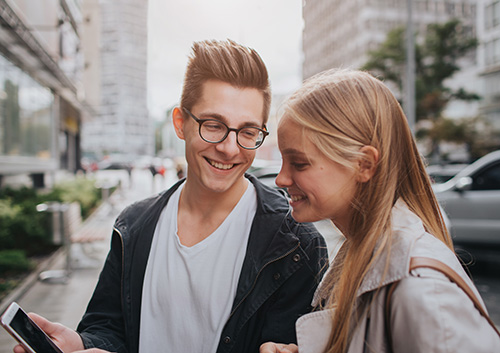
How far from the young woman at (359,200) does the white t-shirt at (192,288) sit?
0.29m

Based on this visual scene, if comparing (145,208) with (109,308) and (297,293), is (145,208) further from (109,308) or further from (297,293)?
(297,293)

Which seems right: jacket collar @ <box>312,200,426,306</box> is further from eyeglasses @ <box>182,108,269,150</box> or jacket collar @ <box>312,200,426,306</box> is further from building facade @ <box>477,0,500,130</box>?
building facade @ <box>477,0,500,130</box>

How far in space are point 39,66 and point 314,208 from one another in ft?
49.1

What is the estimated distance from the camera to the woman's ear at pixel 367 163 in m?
1.35

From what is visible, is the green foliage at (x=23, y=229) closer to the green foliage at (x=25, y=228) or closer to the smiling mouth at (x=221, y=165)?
the green foliage at (x=25, y=228)

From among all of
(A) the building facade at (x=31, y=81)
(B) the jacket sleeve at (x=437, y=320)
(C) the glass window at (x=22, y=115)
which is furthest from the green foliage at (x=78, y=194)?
(B) the jacket sleeve at (x=437, y=320)

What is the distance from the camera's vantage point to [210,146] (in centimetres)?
177

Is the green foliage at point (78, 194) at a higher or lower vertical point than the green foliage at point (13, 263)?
higher

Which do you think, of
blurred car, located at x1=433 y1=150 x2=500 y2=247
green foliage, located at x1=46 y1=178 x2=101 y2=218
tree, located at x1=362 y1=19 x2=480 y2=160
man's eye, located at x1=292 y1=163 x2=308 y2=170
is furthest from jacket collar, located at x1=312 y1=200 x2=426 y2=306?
tree, located at x1=362 y1=19 x2=480 y2=160

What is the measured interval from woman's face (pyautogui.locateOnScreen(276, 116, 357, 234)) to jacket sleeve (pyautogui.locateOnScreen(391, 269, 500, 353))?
0.40 m

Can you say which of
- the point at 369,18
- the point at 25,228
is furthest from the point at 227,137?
the point at 369,18

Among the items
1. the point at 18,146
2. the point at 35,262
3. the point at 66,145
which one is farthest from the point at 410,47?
the point at 66,145

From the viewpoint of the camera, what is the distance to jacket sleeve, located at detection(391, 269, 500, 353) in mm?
998

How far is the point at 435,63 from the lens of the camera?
103 ft
